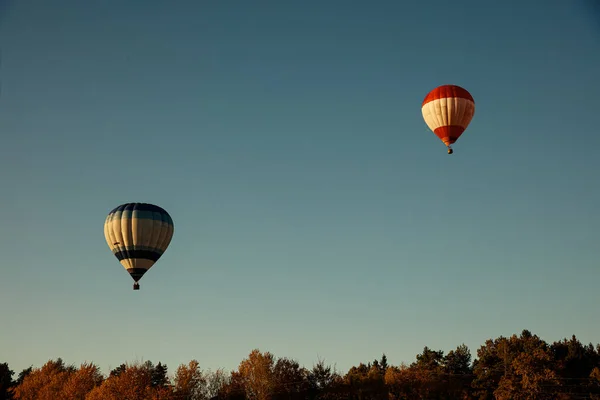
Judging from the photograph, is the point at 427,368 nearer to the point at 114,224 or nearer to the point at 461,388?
the point at 461,388

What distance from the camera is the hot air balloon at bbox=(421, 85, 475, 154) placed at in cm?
5375

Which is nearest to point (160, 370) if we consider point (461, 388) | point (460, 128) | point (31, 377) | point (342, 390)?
point (31, 377)

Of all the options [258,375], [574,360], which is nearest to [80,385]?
[258,375]

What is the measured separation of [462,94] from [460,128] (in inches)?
105

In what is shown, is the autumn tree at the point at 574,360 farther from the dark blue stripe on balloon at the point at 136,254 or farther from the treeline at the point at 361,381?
the dark blue stripe on balloon at the point at 136,254

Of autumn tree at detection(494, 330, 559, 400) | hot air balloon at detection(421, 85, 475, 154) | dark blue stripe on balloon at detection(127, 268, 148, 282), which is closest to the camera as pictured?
hot air balloon at detection(421, 85, 475, 154)

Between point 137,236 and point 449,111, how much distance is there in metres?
26.4

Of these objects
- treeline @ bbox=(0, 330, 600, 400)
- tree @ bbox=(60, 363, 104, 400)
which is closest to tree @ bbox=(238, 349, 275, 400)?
treeline @ bbox=(0, 330, 600, 400)

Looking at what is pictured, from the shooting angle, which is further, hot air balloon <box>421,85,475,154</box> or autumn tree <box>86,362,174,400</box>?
autumn tree <box>86,362,174,400</box>

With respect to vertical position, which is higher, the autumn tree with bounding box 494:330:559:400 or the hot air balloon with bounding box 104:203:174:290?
the hot air balloon with bounding box 104:203:174:290

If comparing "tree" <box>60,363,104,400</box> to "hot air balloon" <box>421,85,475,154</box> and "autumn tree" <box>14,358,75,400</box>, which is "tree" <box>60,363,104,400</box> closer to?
"autumn tree" <box>14,358,75,400</box>

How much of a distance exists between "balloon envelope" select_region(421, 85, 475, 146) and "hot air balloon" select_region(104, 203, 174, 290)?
76.8ft

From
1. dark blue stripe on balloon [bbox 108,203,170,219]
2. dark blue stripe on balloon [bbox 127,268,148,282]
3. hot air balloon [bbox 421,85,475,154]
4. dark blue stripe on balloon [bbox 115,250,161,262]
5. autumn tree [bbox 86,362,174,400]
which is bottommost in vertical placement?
autumn tree [bbox 86,362,174,400]

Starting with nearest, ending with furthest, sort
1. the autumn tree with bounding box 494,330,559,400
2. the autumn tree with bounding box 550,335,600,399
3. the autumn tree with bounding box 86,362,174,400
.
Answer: the autumn tree with bounding box 494,330,559,400
the autumn tree with bounding box 86,362,174,400
the autumn tree with bounding box 550,335,600,399
